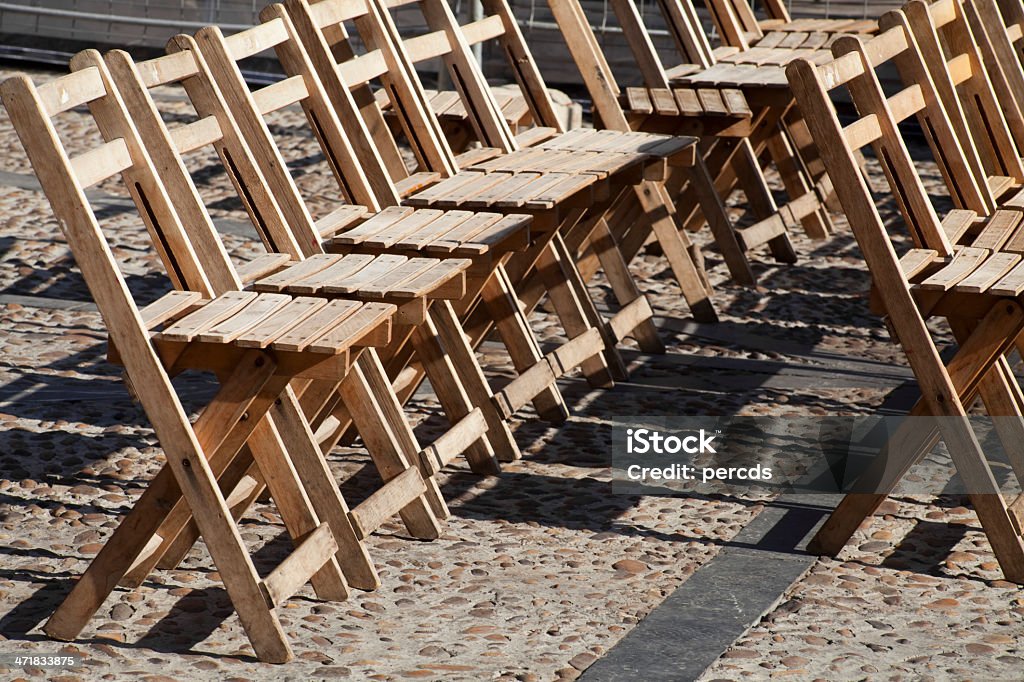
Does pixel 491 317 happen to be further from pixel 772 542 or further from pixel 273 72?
pixel 273 72

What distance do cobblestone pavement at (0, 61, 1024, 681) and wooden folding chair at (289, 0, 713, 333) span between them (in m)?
0.60

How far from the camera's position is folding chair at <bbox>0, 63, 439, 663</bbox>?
327cm

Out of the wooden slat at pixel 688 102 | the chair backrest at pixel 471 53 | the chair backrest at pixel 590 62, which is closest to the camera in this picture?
the chair backrest at pixel 471 53

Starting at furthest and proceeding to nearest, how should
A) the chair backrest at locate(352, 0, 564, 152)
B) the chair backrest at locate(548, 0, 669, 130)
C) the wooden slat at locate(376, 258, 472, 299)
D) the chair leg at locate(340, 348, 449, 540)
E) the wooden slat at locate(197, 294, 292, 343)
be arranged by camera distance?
the chair backrest at locate(548, 0, 669, 130) < the chair backrest at locate(352, 0, 564, 152) < the chair leg at locate(340, 348, 449, 540) < the wooden slat at locate(376, 258, 472, 299) < the wooden slat at locate(197, 294, 292, 343)

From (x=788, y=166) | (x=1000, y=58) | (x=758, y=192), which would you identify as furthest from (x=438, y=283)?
(x=788, y=166)

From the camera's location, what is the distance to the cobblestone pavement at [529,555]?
3.40 meters

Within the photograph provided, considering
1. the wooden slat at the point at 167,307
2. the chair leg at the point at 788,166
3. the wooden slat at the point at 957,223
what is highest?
the wooden slat at the point at 167,307

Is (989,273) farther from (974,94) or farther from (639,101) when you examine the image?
(639,101)

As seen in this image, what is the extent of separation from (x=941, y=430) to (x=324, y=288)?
1610 millimetres

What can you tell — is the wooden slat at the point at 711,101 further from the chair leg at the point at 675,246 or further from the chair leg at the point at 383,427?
the chair leg at the point at 383,427

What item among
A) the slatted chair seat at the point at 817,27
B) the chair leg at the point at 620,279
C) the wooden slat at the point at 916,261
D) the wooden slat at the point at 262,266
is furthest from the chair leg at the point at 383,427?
the slatted chair seat at the point at 817,27

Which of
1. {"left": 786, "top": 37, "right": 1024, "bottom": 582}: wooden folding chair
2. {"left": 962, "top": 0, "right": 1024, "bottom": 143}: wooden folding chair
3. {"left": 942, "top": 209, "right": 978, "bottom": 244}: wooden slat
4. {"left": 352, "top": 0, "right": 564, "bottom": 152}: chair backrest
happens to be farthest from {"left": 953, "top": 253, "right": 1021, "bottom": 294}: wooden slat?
{"left": 352, "top": 0, "right": 564, "bottom": 152}: chair backrest

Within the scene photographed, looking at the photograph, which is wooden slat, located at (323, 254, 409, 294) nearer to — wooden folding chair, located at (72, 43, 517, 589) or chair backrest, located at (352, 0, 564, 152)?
wooden folding chair, located at (72, 43, 517, 589)

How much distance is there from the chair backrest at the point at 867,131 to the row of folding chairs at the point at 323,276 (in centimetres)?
88
